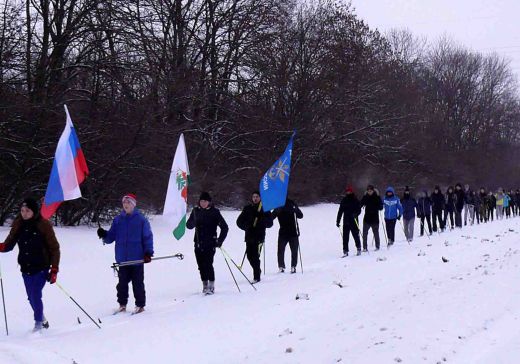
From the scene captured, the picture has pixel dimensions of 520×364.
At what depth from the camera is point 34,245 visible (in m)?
8.12

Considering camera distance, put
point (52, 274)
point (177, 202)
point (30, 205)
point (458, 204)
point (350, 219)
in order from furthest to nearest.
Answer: point (458, 204) → point (350, 219) → point (177, 202) → point (30, 205) → point (52, 274)

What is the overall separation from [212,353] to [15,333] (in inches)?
130

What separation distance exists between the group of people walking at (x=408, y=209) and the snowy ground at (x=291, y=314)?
1.90 metres

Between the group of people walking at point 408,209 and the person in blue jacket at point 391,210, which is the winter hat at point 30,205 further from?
the person in blue jacket at point 391,210

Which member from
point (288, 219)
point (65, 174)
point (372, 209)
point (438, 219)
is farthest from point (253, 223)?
point (438, 219)

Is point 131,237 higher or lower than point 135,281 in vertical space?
higher

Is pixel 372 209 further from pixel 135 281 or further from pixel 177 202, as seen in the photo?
pixel 135 281

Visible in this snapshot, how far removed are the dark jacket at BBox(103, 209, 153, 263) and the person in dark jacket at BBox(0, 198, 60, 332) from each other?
3.74ft

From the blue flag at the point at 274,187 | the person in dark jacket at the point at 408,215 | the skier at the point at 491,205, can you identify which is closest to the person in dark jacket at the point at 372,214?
the person in dark jacket at the point at 408,215

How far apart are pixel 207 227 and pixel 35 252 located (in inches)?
125

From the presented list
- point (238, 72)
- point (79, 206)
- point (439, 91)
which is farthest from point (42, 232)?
point (439, 91)

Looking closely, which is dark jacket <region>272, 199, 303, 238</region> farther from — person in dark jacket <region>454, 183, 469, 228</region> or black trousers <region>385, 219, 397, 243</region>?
person in dark jacket <region>454, 183, 469, 228</region>

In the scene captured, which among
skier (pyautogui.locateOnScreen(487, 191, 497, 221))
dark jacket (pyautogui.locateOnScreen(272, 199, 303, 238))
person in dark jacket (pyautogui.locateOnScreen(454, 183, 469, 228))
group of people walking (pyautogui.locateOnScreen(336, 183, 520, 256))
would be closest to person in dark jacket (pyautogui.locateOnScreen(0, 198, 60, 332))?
dark jacket (pyautogui.locateOnScreen(272, 199, 303, 238))

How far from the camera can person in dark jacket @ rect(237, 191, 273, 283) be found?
11703mm
